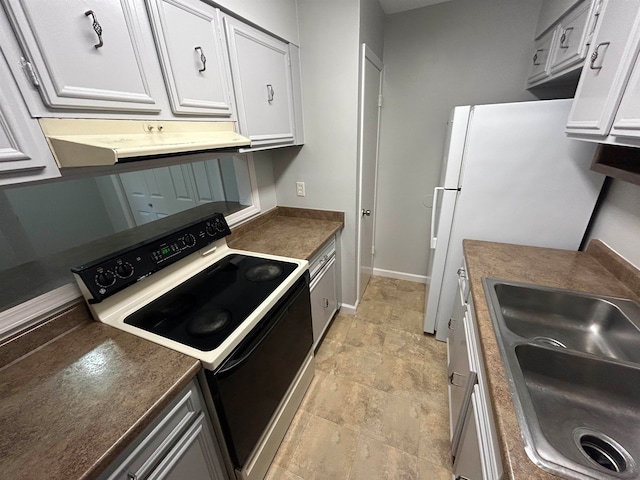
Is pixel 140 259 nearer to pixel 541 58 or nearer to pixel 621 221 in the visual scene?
pixel 621 221

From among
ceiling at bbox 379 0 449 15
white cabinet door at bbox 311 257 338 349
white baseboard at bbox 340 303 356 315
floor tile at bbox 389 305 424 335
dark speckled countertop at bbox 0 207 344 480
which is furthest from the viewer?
white baseboard at bbox 340 303 356 315

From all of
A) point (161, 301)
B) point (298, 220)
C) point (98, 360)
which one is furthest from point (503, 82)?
point (98, 360)

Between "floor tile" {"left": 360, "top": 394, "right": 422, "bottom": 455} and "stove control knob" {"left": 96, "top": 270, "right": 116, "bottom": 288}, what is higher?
"stove control knob" {"left": 96, "top": 270, "right": 116, "bottom": 288}

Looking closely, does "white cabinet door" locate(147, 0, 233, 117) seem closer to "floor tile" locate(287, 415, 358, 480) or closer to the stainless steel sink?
the stainless steel sink

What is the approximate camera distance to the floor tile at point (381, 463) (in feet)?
4.19

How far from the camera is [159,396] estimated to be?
2.30ft

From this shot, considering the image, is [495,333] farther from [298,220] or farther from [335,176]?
[298,220]

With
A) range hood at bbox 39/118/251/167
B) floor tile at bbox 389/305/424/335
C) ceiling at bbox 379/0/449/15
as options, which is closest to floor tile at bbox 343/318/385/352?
floor tile at bbox 389/305/424/335

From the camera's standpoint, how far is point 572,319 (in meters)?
1.11

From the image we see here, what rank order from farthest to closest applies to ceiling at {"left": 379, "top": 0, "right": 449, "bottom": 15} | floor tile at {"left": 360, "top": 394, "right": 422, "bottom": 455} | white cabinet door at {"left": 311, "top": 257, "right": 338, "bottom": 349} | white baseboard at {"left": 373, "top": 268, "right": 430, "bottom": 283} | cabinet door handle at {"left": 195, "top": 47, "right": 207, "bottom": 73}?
white baseboard at {"left": 373, "top": 268, "right": 430, "bottom": 283}, ceiling at {"left": 379, "top": 0, "right": 449, "bottom": 15}, white cabinet door at {"left": 311, "top": 257, "right": 338, "bottom": 349}, floor tile at {"left": 360, "top": 394, "right": 422, "bottom": 455}, cabinet door handle at {"left": 195, "top": 47, "right": 207, "bottom": 73}

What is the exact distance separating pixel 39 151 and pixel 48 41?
283 millimetres

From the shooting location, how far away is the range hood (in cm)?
71

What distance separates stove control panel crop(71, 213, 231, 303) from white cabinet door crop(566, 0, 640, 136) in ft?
5.55

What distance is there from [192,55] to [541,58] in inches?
80.6
